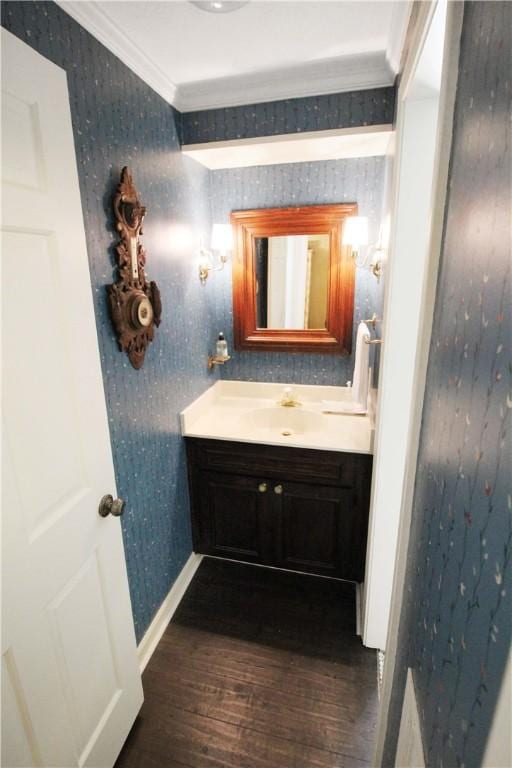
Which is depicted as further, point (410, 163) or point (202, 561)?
point (202, 561)

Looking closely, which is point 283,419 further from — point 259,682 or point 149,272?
point 259,682

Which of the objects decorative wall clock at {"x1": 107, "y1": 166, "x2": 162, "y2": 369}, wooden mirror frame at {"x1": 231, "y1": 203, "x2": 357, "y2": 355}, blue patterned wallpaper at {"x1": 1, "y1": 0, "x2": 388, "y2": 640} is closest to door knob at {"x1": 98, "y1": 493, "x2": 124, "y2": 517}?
blue patterned wallpaper at {"x1": 1, "y1": 0, "x2": 388, "y2": 640}

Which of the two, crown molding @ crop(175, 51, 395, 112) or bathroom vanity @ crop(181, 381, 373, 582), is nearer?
crown molding @ crop(175, 51, 395, 112)

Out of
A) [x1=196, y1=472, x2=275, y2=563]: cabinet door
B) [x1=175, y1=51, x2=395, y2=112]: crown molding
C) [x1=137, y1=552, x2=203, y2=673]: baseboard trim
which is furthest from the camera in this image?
[x1=196, y1=472, x2=275, y2=563]: cabinet door

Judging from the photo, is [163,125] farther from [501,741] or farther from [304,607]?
[304,607]

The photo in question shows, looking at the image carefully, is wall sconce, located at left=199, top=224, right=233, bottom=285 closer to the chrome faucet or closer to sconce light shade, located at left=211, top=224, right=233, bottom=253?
sconce light shade, located at left=211, top=224, right=233, bottom=253

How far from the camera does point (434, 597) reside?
683 millimetres

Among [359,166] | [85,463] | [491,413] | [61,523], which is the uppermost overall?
[359,166]

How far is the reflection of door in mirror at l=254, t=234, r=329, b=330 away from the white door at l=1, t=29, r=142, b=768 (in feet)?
4.37

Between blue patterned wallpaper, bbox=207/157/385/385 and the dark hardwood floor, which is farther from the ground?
blue patterned wallpaper, bbox=207/157/385/385

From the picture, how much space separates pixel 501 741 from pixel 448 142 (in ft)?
2.74

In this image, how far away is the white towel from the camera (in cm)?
193

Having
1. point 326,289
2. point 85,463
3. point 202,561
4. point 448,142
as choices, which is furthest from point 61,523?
point 326,289

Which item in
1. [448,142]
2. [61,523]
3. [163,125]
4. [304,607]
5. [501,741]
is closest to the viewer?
[501,741]
